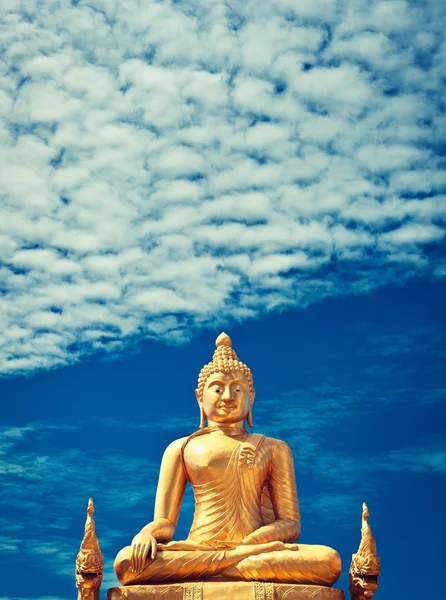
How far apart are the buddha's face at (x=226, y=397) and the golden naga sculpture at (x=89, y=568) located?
2.67 metres

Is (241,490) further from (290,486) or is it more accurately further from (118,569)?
(118,569)

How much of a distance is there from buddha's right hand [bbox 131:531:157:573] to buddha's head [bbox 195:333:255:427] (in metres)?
2.25

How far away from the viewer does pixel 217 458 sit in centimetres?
1264

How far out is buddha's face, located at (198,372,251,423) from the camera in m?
13.2

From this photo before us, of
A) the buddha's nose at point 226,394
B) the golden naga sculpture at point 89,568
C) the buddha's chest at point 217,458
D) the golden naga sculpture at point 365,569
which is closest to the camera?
the golden naga sculpture at point 89,568

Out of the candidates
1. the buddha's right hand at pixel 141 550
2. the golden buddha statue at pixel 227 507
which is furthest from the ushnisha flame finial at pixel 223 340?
the buddha's right hand at pixel 141 550

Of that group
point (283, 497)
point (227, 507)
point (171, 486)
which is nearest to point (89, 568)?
point (171, 486)

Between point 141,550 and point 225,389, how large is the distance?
9.04 ft

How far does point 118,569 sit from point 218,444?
224 cm

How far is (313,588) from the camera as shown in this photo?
1117cm

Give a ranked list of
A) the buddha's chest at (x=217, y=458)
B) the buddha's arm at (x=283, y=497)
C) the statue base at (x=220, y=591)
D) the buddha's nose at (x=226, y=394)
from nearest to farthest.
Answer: the statue base at (x=220, y=591)
the buddha's arm at (x=283, y=497)
the buddha's chest at (x=217, y=458)
the buddha's nose at (x=226, y=394)

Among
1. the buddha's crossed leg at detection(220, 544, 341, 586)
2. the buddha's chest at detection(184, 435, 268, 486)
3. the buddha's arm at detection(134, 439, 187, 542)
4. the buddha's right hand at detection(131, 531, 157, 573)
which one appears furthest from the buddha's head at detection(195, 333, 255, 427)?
the buddha's crossed leg at detection(220, 544, 341, 586)

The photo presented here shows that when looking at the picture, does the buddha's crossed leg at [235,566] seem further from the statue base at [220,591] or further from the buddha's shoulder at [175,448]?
the buddha's shoulder at [175,448]

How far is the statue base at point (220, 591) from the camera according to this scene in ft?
36.1
